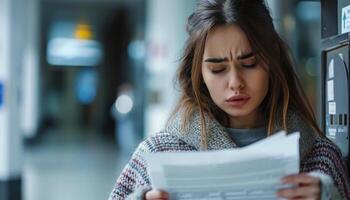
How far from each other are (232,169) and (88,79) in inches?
770

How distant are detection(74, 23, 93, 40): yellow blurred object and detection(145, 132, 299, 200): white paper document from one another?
53.9 feet

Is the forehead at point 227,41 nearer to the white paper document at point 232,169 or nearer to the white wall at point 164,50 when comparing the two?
the white paper document at point 232,169

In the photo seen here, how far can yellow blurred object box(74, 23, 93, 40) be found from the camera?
56.5 ft

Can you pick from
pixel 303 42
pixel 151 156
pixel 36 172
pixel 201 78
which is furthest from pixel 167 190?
pixel 36 172

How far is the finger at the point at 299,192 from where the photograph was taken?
3.67ft

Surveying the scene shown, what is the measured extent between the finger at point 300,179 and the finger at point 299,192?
0.01m

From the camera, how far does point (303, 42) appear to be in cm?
675

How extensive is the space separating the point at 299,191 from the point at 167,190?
276mm

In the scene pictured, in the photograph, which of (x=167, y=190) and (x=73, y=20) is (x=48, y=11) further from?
(x=167, y=190)

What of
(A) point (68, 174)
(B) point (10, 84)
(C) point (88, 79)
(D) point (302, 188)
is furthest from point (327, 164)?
(C) point (88, 79)

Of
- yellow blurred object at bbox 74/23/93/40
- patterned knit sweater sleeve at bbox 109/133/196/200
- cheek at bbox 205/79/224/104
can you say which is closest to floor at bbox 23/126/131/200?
patterned knit sweater sleeve at bbox 109/133/196/200

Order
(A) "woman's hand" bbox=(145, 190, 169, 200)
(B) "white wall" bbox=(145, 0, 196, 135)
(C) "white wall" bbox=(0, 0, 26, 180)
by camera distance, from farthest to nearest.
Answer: (B) "white wall" bbox=(145, 0, 196, 135) → (C) "white wall" bbox=(0, 0, 26, 180) → (A) "woman's hand" bbox=(145, 190, 169, 200)

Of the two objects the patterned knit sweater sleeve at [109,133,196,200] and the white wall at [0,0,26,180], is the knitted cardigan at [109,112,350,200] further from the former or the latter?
the white wall at [0,0,26,180]

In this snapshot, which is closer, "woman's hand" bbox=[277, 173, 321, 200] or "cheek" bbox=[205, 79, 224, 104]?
"woman's hand" bbox=[277, 173, 321, 200]
